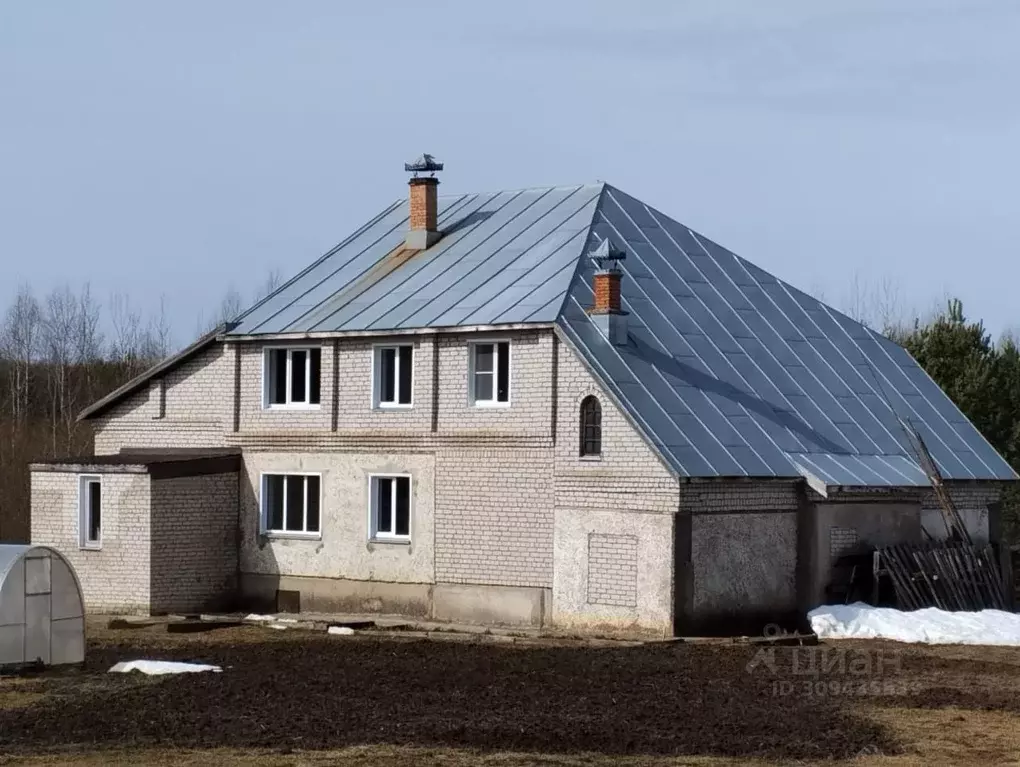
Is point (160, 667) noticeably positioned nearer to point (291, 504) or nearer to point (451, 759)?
point (451, 759)

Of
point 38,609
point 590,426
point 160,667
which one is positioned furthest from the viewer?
point 590,426

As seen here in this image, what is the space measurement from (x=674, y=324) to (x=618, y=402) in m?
3.24

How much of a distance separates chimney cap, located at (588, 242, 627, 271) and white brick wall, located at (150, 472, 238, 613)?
26.9ft

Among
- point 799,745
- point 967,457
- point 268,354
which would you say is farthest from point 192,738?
point 967,457

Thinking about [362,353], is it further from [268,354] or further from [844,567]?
[844,567]

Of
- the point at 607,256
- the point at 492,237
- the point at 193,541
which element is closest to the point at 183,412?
the point at 193,541

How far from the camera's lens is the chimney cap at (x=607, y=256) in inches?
1093

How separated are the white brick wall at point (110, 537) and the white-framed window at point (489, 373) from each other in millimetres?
5961

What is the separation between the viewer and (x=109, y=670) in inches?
834

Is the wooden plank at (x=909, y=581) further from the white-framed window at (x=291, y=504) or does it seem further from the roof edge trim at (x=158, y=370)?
the roof edge trim at (x=158, y=370)

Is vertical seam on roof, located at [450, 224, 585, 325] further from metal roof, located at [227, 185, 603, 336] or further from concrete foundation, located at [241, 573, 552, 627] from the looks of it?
concrete foundation, located at [241, 573, 552, 627]

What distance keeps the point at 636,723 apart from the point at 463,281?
1439 cm

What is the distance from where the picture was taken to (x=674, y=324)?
95.6 feet

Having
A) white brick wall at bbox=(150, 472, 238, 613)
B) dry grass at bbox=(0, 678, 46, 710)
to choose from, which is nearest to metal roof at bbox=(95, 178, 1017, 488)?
white brick wall at bbox=(150, 472, 238, 613)
